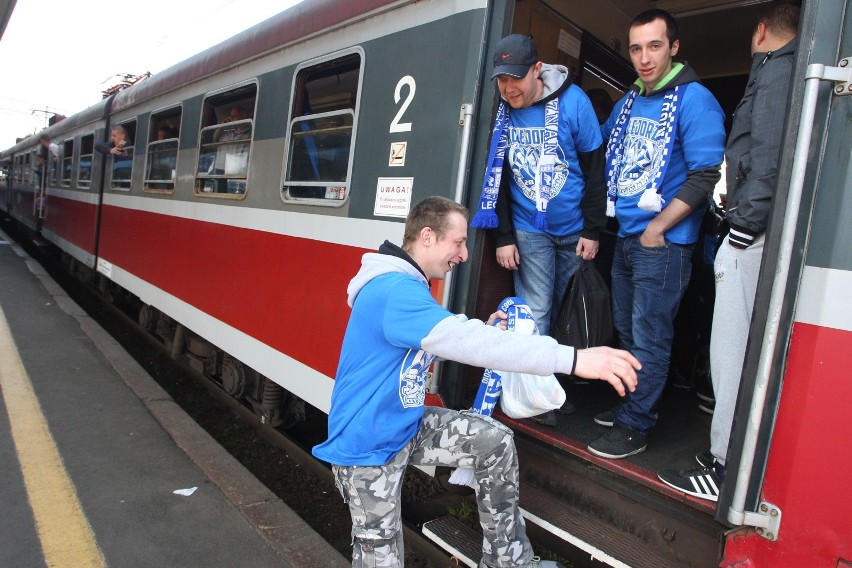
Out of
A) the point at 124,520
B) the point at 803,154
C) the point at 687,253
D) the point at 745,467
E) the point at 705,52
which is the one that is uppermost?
the point at 705,52

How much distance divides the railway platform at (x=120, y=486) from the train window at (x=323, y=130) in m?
1.83

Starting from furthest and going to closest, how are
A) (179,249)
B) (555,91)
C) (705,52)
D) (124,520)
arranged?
(179,249)
(705,52)
(124,520)
(555,91)

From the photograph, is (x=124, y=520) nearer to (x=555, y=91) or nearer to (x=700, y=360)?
(x=555, y=91)

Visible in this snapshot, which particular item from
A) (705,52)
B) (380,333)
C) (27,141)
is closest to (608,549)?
(380,333)

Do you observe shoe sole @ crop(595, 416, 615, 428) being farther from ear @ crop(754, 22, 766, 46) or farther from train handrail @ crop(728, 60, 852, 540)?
ear @ crop(754, 22, 766, 46)

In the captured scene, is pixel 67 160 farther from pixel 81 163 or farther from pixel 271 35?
pixel 271 35

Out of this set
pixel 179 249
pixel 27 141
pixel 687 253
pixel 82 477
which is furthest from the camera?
pixel 27 141

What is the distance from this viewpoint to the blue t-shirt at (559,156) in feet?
9.12

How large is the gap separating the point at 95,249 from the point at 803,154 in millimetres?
9305

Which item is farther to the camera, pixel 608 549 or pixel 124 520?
pixel 124 520

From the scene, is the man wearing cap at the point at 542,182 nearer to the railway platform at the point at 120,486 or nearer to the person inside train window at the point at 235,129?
the railway platform at the point at 120,486

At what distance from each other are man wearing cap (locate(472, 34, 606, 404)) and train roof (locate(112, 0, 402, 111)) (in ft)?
2.87

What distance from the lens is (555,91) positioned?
2.77 m

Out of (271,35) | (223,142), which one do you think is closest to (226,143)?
(223,142)
